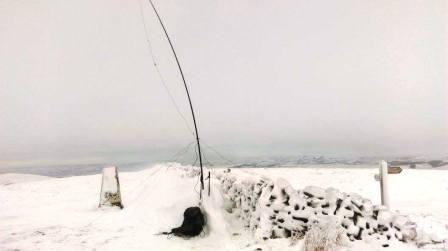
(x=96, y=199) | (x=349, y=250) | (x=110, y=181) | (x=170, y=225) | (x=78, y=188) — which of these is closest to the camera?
(x=349, y=250)

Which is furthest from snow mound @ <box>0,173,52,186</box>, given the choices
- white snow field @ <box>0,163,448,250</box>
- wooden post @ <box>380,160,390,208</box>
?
wooden post @ <box>380,160,390,208</box>

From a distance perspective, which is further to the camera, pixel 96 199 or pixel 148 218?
pixel 96 199

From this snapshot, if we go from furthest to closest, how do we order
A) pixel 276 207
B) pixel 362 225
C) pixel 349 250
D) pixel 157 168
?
1. pixel 157 168
2. pixel 276 207
3. pixel 362 225
4. pixel 349 250

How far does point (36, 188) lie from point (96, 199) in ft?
9.15

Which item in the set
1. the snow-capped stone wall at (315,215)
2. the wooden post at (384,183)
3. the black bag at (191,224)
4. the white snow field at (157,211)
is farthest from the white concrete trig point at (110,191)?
the wooden post at (384,183)

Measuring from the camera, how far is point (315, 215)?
15.9 ft

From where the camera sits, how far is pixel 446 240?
4.65 metres

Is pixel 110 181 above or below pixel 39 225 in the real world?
above

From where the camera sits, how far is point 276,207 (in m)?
5.13

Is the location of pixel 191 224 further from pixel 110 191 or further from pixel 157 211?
pixel 110 191

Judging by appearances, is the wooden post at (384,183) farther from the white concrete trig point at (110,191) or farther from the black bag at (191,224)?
the white concrete trig point at (110,191)

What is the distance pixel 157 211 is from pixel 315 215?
2713mm

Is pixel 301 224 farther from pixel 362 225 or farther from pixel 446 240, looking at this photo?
pixel 446 240

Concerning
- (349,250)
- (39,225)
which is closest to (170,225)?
(39,225)
